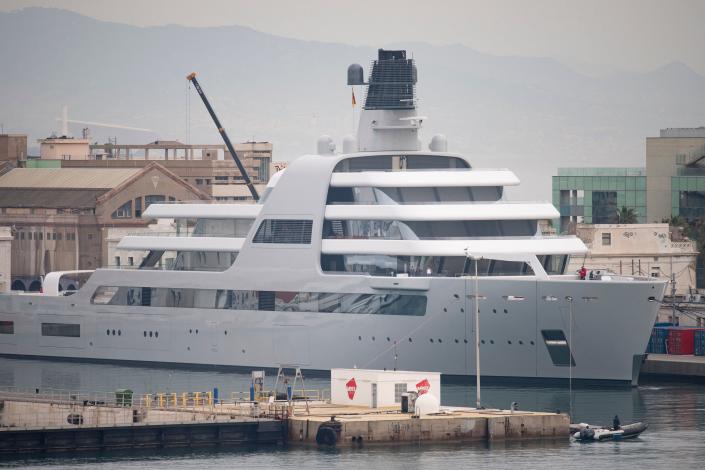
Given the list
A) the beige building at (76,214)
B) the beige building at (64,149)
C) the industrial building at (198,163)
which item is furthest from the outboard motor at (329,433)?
the beige building at (64,149)

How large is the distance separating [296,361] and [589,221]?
1598 inches

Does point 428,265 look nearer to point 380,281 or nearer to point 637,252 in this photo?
point 380,281

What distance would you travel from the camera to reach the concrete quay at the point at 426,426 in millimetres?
52594

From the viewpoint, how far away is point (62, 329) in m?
77.6

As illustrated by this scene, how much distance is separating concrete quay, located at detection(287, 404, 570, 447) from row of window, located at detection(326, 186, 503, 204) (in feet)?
43.2

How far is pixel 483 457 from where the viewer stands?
5156cm

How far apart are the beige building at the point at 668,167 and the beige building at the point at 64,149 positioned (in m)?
44.8

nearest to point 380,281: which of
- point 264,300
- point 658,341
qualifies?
point 264,300

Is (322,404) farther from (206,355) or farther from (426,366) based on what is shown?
(206,355)

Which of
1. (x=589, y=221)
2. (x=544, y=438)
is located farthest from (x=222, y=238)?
(x=589, y=221)

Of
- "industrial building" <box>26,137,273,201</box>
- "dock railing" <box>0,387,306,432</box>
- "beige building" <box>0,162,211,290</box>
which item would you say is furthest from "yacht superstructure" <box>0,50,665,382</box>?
"industrial building" <box>26,137,273,201</box>

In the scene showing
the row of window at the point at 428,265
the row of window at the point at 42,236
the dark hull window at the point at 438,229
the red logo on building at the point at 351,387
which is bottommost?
the red logo on building at the point at 351,387

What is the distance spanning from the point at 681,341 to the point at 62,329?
22942 mm

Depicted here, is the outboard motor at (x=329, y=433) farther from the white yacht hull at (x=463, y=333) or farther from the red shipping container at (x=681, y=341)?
the red shipping container at (x=681, y=341)
